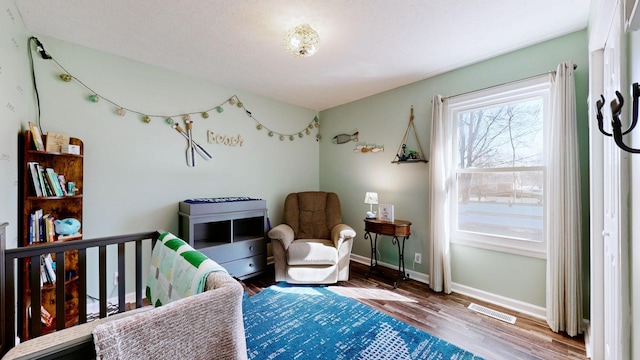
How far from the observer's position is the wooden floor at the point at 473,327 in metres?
1.78

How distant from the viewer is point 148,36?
211cm

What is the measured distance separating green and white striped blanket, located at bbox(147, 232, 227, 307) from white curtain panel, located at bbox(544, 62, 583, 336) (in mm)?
2457

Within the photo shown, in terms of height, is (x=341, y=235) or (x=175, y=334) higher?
(x=175, y=334)

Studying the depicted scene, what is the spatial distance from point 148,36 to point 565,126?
343 centimetres

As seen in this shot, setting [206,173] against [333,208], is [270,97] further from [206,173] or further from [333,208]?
[333,208]

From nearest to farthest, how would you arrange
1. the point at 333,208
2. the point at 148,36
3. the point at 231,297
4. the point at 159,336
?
the point at 159,336 → the point at 231,297 → the point at 148,36 → the point at 333,208

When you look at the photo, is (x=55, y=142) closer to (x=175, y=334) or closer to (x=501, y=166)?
(x=175, y=334)

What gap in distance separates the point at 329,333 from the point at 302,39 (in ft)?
7.45

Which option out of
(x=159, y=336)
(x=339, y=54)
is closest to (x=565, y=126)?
(x=339, y=54)

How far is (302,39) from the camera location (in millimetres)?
1933

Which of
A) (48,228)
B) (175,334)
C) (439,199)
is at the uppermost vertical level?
(439,199)

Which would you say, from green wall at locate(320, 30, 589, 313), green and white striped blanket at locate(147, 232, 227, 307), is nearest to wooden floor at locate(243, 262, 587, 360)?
green wall at locate(320, 30, 589, 313)

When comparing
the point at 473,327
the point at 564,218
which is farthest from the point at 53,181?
the point at 564,218

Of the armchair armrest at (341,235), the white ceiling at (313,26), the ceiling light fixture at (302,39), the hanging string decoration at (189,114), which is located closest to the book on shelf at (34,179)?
the hanging string decoration at (189,114)
